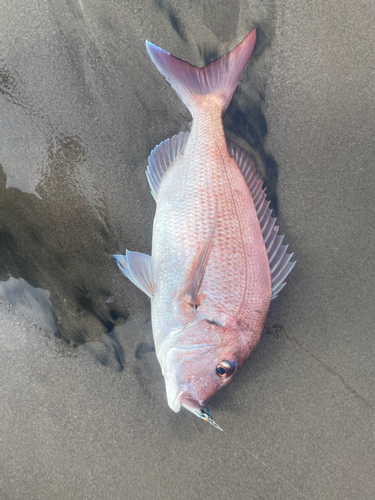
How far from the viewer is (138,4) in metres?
2.07

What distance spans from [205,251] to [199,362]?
23.9 inches

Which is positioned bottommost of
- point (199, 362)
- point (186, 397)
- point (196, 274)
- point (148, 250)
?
point (186, 397)

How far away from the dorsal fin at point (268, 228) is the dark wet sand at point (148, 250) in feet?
0.96

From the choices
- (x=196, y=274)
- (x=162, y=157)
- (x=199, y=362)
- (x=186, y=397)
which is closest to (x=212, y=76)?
(x=162, y=157)

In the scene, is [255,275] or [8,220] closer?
[255,275]

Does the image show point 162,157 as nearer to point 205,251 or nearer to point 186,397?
point 205,251

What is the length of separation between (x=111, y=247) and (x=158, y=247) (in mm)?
510

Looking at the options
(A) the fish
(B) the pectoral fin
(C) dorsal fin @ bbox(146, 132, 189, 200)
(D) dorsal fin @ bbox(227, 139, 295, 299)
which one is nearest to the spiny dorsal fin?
(A) the fish

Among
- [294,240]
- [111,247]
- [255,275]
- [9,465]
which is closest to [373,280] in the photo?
[294,240]

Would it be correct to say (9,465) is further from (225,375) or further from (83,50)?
(83,50)

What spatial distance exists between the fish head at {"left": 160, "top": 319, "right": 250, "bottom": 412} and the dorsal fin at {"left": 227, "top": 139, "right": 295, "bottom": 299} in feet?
1.59

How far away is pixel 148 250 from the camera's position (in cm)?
215

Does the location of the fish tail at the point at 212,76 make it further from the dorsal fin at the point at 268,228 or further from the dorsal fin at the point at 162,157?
the dorsal fin at the point at 268,228

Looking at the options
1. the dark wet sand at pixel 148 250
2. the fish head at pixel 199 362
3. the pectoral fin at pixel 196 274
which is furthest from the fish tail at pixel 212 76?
the fish head at pixel 199 362
